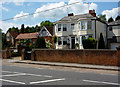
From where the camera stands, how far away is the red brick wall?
1520 cm

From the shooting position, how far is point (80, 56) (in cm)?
1717

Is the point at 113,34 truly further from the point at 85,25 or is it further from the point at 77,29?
the point at 77,29

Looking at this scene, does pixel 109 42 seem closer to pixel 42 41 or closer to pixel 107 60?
pixel 42 41

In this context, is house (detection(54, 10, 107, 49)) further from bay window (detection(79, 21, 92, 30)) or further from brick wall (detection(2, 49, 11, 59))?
brick wall (detection(2, 49, 11, 59))

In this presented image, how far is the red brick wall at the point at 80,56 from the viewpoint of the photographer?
599 inches

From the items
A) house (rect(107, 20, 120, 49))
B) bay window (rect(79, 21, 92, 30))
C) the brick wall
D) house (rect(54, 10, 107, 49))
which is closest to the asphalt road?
the brick wall

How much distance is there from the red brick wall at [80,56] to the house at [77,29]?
9688 mm

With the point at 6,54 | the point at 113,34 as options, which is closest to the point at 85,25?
the point at 113,34

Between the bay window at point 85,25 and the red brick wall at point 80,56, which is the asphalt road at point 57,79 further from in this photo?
the bay window at point 85,25

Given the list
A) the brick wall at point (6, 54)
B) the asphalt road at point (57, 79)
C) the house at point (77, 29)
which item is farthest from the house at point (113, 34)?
the asphalt road at point (57, 79)

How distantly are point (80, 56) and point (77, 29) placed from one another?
1342 centimetres

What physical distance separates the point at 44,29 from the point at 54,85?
32599mm

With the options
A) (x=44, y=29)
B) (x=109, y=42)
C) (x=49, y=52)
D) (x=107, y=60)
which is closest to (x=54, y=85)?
(x=107, y=60)

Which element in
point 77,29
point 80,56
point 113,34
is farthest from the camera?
point 113,34
